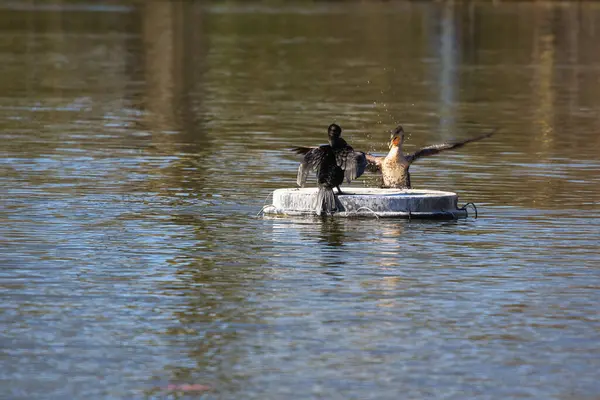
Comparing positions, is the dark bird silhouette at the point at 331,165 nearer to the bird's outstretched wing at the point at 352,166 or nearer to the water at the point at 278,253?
the bird's outstretched wing at the point at 352,166

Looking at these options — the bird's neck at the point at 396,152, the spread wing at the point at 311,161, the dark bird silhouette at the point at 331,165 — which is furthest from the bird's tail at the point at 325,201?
the bird's neck at the point at 396,152

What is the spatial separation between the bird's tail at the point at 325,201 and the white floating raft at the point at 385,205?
7 cm

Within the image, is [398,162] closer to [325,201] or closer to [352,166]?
[352,166]

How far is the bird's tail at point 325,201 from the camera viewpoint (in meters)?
20.7

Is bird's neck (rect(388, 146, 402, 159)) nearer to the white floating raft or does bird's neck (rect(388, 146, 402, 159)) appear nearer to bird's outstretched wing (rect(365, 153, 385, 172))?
bird's outstretched wing (rect(365, 153, 385, 172))

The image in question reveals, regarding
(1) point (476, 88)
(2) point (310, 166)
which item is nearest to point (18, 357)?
(2) point (310, 166)

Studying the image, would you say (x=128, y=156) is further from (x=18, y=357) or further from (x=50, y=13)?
(x=50, y=13)

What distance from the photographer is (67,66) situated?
55438mm

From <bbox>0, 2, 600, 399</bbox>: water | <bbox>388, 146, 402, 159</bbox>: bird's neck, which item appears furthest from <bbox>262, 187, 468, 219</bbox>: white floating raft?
<bbox>388, 146, 402, 159</bbox>: bird's neck

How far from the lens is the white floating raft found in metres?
20.7

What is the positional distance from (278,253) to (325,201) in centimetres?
267

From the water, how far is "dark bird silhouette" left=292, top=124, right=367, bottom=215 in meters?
0.49

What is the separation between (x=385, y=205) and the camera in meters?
20.7

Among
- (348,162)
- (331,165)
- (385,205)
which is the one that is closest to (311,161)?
(331,165)
